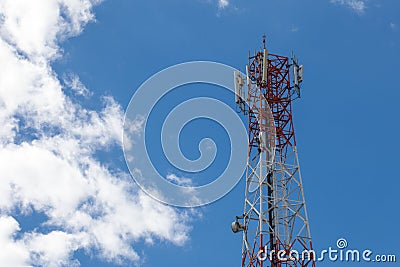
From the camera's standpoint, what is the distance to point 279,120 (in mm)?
44875

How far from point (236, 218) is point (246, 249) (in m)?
2.49

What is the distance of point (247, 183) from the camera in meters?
42.5

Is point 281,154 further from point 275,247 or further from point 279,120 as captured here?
point 275,247

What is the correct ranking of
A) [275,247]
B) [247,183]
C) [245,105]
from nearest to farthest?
[275,247]
[247,183]
[245,105]

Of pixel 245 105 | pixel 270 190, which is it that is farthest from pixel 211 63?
pixel 270 190

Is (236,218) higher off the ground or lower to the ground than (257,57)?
lower

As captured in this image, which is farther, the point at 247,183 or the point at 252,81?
the point at 252,81

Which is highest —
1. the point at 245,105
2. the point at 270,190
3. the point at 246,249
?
the point at 245,105

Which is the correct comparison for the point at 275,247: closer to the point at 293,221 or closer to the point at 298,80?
the point at 293,221

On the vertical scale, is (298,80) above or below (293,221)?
above

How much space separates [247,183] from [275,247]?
5.11m

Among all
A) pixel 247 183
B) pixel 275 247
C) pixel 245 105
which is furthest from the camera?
pixel 245 105

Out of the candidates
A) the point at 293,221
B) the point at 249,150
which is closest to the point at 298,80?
the point at 249,150

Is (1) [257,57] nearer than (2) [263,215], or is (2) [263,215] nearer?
(2) [263,215]
